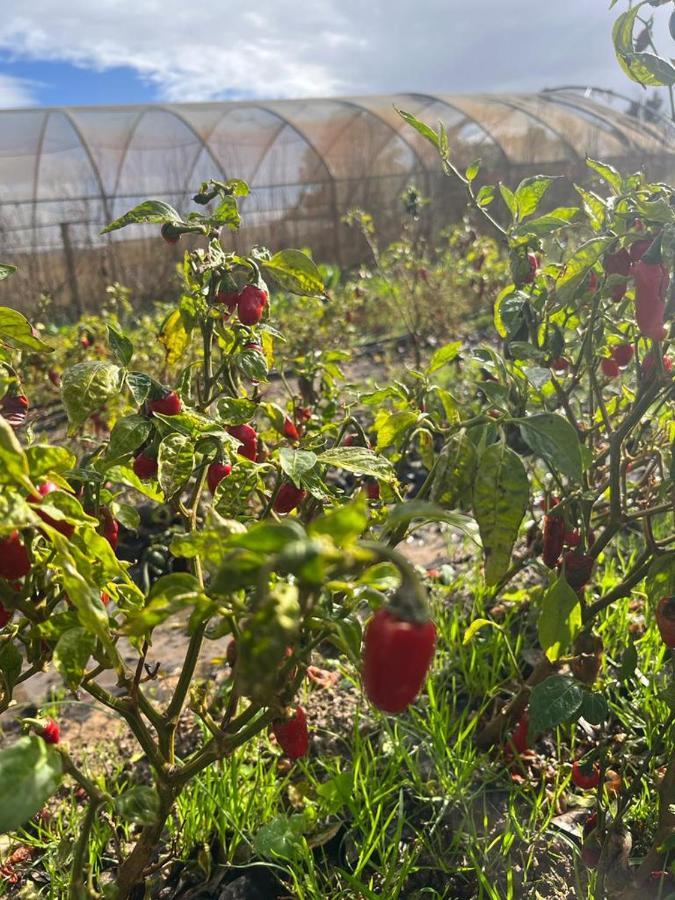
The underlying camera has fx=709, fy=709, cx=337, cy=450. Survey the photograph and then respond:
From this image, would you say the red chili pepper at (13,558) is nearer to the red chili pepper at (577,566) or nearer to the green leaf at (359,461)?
the green leaf at (359,461)

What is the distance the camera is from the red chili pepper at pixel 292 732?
1.00 meters

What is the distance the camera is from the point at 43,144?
28.9ft

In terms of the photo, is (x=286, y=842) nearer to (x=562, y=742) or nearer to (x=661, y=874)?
(x=661, y=874)

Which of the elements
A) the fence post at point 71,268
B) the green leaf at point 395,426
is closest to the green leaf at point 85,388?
the green leaf at point 395,426

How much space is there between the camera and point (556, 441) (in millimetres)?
802

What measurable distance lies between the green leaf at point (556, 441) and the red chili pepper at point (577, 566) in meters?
0.44

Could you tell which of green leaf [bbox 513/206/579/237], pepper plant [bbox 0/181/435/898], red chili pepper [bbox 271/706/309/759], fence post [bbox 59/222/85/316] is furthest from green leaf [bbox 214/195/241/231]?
fence post [bbox 59/222/85/316]

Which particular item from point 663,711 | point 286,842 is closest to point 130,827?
point 286,842

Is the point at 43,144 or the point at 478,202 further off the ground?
the point at 43,144

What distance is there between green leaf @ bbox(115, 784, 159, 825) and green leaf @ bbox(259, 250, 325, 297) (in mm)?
717

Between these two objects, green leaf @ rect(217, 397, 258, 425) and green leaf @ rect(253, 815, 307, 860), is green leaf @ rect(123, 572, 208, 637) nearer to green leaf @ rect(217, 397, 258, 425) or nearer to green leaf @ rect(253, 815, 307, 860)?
green leaf @ rect(217, 397, 258, 425)

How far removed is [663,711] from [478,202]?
3.66 ft

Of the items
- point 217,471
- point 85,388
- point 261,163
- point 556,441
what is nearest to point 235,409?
point 217,471

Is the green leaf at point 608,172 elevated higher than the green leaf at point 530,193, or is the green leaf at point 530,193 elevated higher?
the green leaf at point 608,172
